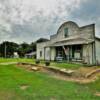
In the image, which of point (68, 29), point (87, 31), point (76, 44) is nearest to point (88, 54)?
point (76, 44)

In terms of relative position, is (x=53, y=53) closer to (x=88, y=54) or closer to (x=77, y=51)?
(x=77, y=51)

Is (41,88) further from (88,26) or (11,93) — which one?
(88,26)

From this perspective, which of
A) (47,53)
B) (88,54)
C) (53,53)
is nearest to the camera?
(88,54)

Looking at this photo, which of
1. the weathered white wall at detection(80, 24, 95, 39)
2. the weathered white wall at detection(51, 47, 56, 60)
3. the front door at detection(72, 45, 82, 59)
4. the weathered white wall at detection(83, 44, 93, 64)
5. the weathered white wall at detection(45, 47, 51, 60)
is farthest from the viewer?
the weathered white wall at detection(45, 47, 51, 60)

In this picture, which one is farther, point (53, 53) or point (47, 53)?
point (47, 53)

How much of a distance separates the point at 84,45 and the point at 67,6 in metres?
5.72

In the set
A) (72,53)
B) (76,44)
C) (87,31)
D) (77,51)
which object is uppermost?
(87,31)

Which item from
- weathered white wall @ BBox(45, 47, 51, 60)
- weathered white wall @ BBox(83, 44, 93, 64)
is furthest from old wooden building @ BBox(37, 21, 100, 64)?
weathered white wall @ BBox(45, 47, 51, 60)

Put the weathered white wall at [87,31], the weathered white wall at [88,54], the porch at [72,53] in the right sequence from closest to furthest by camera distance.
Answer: the weathered white wall at [87,31] → the weathered white wall at [88,54] → the porch at [72,53]

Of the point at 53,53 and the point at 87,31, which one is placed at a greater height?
the point at 87,31

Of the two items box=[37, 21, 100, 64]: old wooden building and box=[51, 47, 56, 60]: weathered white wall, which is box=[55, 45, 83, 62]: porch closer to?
box=[37, 21, 100, 64]: old wooden building

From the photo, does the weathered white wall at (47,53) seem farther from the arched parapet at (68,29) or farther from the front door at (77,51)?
the front door at (77,51)

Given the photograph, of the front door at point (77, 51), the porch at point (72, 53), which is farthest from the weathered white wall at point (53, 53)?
the front door at point (77, 51)

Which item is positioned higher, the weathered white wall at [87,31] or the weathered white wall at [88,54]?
the weathered white wall at [87,31]
